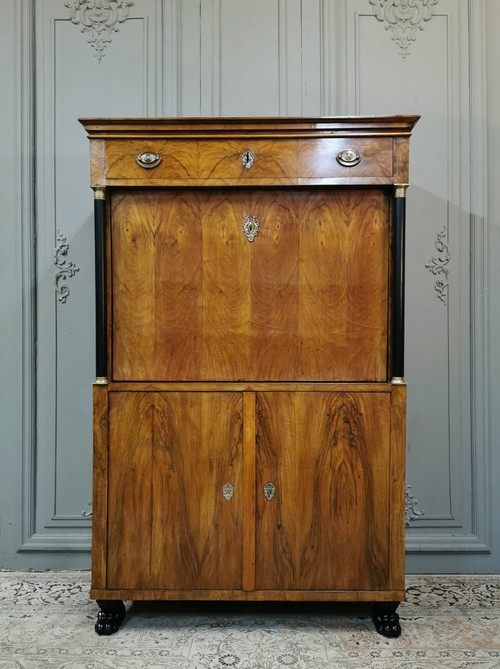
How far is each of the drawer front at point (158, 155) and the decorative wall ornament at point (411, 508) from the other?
1.55 meters

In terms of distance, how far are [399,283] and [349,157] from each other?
0.43 m

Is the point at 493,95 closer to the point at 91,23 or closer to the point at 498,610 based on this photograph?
the point at 91,23

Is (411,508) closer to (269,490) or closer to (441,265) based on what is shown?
(269,490)

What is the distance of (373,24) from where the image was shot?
7.69ft

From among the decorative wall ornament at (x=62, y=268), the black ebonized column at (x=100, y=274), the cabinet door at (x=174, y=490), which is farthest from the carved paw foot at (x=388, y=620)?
the decorative wall ornament at (x=62, y=268)

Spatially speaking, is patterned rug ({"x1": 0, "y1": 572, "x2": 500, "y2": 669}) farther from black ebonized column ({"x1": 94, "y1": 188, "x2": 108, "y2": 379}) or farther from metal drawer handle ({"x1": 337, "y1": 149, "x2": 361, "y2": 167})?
metal drawer handle ({"x1": 337, "y1": 149, "x2": 361, "y2": 167})

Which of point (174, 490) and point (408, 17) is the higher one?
point (408, 17)

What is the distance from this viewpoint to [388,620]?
1831mm

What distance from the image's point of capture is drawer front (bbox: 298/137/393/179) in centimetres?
176

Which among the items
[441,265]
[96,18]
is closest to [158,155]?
[96,18]

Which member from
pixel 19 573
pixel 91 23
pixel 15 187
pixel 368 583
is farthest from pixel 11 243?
pixel 368 583

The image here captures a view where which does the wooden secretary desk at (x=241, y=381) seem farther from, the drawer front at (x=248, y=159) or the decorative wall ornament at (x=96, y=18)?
the decorative wall ornament at (x=96, y=18)

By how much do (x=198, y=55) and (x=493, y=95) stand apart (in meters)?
1.25

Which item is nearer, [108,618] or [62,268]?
[108,618]
